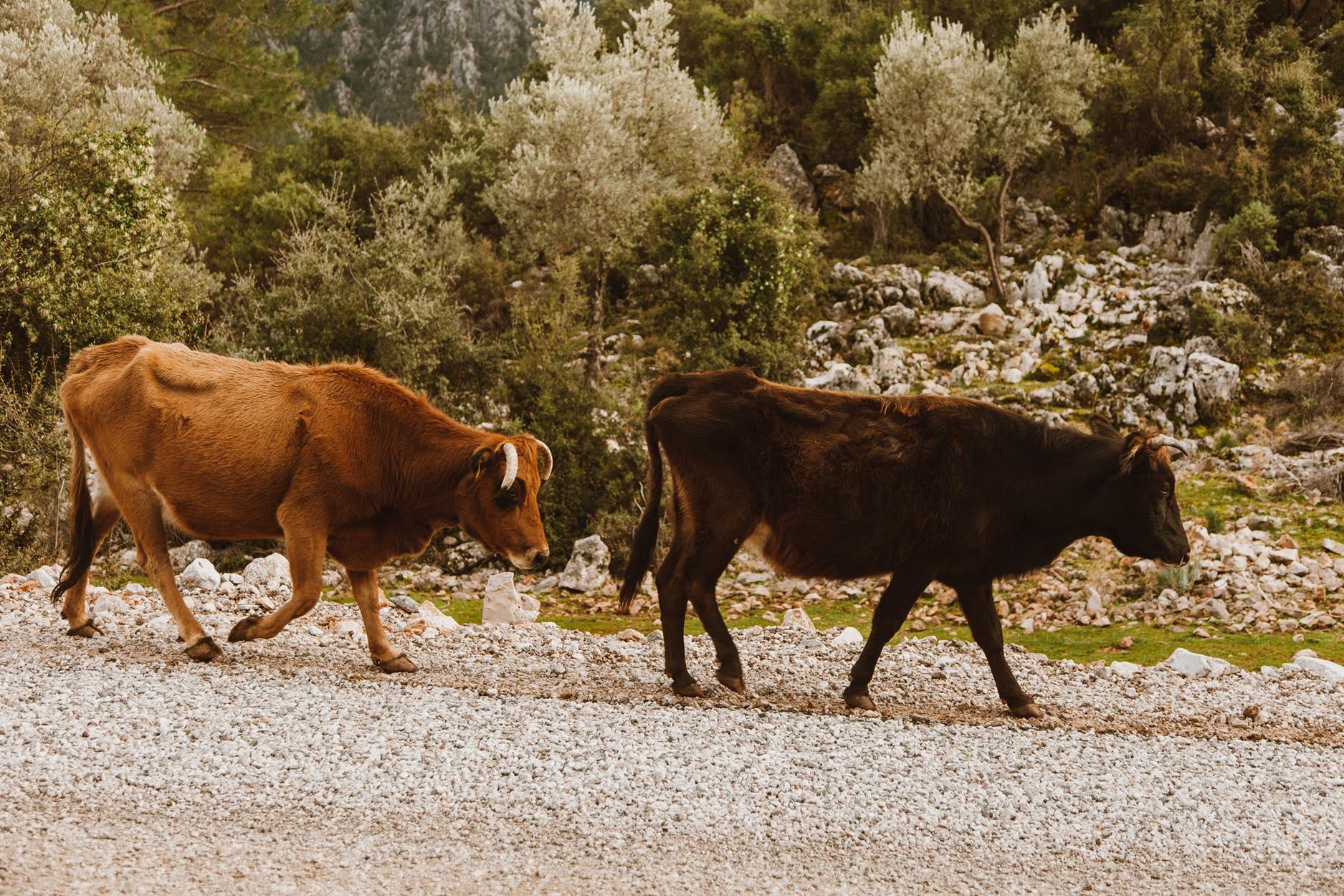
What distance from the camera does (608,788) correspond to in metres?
6.58

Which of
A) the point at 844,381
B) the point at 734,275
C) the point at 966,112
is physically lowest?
the point at 844,381

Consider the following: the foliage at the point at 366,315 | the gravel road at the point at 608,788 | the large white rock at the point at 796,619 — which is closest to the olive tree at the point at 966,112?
the foliage at the point at 366,315

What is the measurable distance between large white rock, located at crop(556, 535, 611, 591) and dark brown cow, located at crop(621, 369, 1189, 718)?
8.72m

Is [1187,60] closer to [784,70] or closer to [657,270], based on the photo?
[784,70]

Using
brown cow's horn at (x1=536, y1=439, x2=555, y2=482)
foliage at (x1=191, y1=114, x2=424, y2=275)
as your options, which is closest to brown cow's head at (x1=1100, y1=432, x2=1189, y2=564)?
brown cow's horn at (x1=536, y1=439, x2=555, y2=482)

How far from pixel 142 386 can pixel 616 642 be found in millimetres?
5176

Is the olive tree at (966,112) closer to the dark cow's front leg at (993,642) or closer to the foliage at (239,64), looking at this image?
the foliage at (239,64)

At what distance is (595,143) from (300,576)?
2774cm

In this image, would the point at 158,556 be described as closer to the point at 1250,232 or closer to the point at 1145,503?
the point at 1145,503

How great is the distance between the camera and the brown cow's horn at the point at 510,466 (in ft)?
31.0

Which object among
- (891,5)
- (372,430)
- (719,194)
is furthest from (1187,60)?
(372,430)

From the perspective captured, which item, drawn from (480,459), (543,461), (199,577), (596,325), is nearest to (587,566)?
(199,577)

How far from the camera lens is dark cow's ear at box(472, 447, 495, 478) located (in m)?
9.66

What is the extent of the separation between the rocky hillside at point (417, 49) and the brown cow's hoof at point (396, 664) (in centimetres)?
8518
